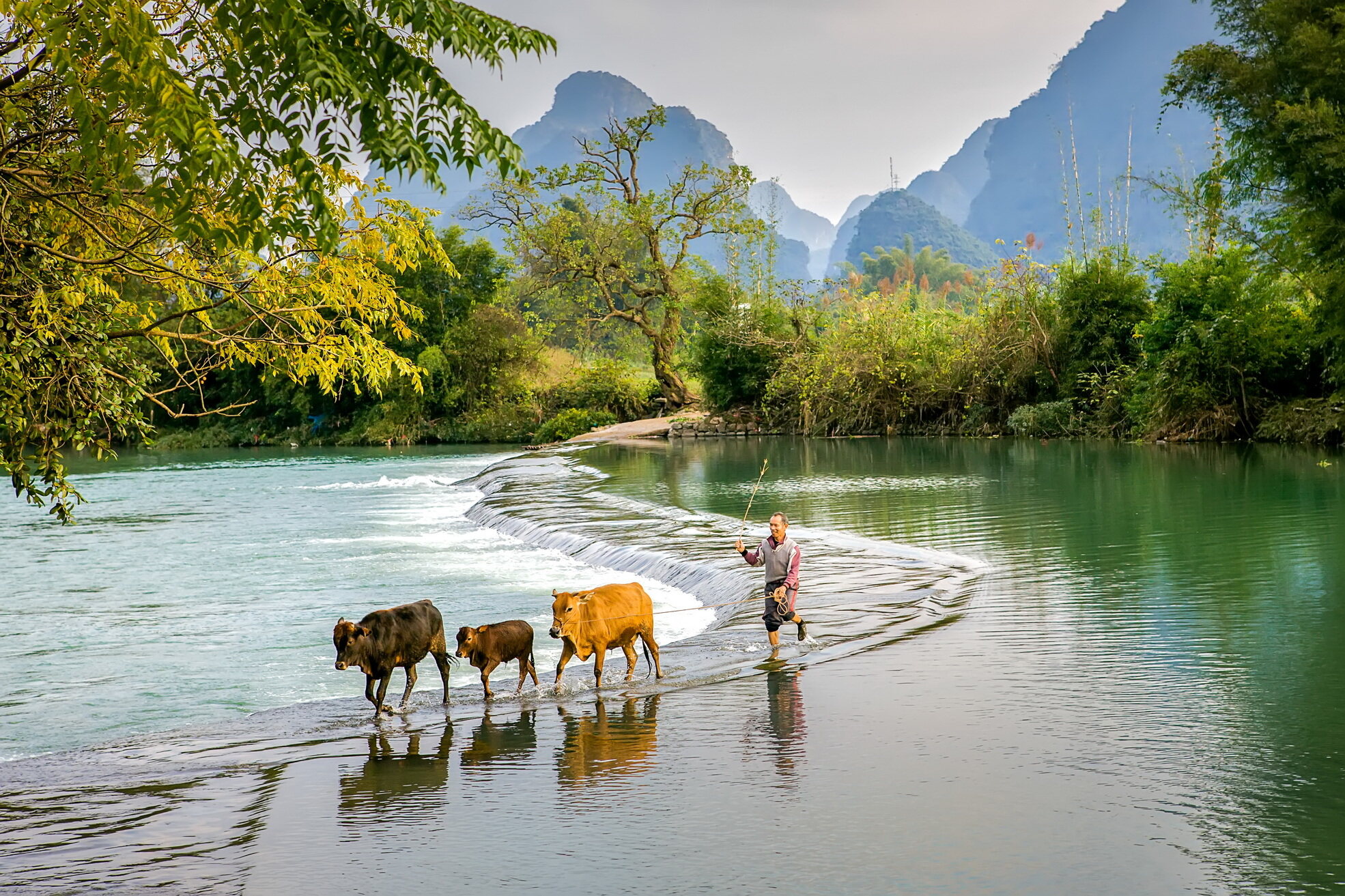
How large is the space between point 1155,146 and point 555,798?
636ft

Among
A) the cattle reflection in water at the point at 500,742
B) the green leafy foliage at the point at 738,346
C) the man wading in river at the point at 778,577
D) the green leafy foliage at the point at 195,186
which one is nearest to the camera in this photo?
the green leafy foliage at the point at 195,186

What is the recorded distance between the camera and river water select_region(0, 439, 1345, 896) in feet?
16.0

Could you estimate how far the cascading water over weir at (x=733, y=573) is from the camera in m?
9.15

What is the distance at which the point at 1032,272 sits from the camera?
34125mm

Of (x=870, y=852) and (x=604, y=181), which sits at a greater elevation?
(x=604, y=181)

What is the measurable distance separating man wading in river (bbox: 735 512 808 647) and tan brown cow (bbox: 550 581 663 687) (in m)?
1.08

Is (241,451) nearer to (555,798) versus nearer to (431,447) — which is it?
(431,447)

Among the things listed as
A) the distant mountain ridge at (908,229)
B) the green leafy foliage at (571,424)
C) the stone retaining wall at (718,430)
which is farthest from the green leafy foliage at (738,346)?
the distant mountain ridge at (908,229)

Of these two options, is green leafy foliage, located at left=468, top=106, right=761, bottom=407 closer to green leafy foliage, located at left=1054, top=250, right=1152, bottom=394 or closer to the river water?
green leafy foliage, located at left=1054, top=250, right=1152, bottom=394

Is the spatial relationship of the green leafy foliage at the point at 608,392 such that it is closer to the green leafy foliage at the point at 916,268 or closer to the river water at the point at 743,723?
the river water at the point at 743,723

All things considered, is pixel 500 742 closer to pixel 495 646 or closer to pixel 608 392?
pixel 495 646

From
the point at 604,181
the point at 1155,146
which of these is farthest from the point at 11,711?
the point at 1155,146

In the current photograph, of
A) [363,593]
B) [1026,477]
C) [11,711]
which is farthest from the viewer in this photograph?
[1026,477]

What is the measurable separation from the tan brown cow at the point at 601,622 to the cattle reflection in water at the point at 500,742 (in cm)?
53
